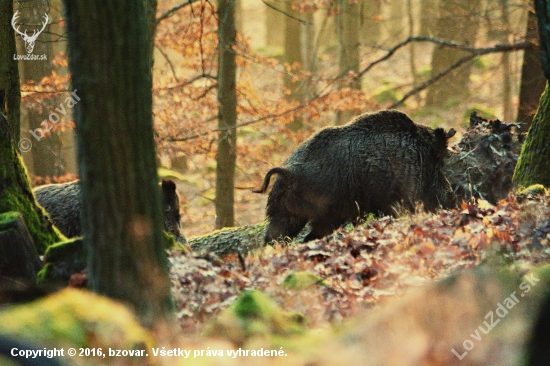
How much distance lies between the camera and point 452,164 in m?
11.9

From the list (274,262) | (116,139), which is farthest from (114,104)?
(274,262)

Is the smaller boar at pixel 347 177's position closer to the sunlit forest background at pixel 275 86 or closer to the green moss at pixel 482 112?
the sunlit forest background at pixel 275 86

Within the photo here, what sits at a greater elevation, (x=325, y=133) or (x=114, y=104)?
(x=114, y=104)

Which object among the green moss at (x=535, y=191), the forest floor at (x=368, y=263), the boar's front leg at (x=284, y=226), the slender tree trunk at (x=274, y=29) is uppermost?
the slender tree trunk at (x=274, y=29)

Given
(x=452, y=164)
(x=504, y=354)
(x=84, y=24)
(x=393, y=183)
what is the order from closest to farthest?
(x=504, y=354), (x=84, y=24), (x=393, y=183), (x=452, y=164)

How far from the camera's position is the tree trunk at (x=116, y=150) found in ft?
13.0

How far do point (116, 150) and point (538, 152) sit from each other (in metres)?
6.54

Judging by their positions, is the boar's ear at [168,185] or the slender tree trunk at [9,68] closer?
the boar's ear at [168,185]

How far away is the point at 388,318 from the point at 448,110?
83.2 ft

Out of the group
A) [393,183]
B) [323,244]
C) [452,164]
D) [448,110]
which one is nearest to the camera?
[323,244]

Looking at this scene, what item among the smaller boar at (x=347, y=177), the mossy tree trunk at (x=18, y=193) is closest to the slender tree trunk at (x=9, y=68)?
the mossy tree trunk at (x=18, y=193)

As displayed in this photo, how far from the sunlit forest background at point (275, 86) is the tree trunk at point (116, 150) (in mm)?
5858

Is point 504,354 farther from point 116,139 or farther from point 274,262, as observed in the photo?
point 274,262

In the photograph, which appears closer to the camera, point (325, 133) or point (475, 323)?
point (475, 323)
